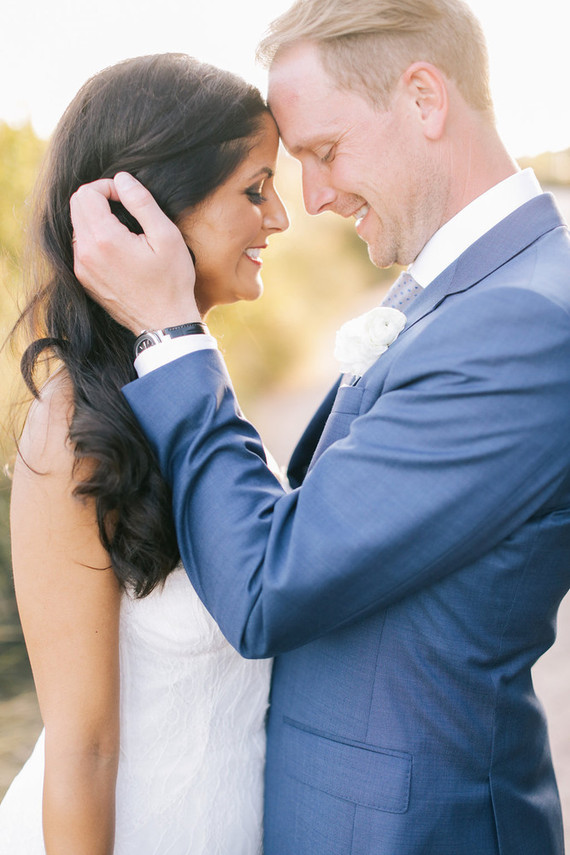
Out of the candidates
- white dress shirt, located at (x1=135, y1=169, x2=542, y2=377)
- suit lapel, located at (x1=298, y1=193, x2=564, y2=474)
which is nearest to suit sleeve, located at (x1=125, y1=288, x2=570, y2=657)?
suit lapel, located at (x1=298, y1=193, x2=564, y2=474)

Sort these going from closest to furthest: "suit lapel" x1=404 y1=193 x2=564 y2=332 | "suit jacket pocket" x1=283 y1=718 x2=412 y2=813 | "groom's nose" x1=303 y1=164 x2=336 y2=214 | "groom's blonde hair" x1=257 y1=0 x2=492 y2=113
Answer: "suit jacket pocket" x1=283 y1=718 x2=412 y2=813 < "suit lapel" x1=404 y1=193 x2=564 y2=332 < "groom's blonde hair" x1=257 y1=0 x2=492 y2=113 < "groom's nose" x1=303 y1=164 x2=336 y2=214

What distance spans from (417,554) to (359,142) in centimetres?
112

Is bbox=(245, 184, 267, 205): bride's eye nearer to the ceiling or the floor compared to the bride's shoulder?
nearer to the ceiling

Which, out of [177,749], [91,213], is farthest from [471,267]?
[177,749]

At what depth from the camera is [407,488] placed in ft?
4.80

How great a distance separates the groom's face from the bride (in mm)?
86

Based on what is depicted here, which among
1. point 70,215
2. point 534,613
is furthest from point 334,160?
point 534,613

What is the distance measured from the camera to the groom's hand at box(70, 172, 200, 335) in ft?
5.59

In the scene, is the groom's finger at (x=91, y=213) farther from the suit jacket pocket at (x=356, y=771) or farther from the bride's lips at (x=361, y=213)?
the suit jacket pocket at (x=356, y=771)

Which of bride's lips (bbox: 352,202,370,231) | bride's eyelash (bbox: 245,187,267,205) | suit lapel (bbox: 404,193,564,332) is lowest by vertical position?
suit lapel (bbox: 404,193,564,332)

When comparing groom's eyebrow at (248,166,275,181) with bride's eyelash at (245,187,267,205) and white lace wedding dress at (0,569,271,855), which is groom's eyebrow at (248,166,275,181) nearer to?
bride's eyelash at (245,187,267,205)

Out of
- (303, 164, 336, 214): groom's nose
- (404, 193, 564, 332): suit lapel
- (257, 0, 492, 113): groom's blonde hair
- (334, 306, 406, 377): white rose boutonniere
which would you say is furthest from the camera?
(303, 164, 336, 214): groom's nose

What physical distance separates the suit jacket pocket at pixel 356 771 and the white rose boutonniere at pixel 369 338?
2.73 feet

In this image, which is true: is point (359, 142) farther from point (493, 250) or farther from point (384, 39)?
point (493, 250)
